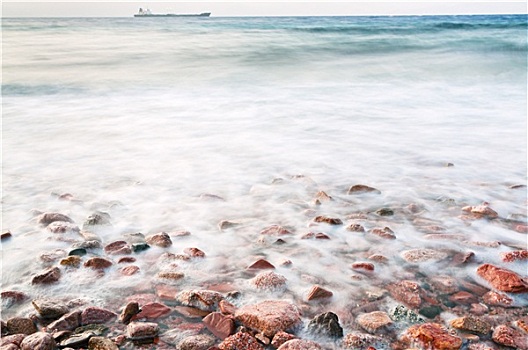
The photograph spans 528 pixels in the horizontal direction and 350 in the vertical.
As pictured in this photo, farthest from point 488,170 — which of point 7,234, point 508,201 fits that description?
point 7,234

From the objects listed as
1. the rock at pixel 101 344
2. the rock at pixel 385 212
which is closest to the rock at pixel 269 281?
the rock at pixel 101 344

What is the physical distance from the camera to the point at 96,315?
5.52 ft

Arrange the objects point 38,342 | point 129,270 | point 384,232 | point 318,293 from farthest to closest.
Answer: point 384,232, point 129,270, point 318,293, point 38,342

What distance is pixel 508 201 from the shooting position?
9.73 ft

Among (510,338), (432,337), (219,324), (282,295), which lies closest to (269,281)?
(282,295)

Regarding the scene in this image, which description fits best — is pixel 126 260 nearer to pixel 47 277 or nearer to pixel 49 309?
pixel 47 277

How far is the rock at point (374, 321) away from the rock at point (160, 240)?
100 cm

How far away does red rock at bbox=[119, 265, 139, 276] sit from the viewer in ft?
6.57

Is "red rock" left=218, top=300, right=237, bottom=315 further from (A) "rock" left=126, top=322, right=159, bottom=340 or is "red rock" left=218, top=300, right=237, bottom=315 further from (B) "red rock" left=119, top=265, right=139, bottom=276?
(B) "red rock" left=119, top=265, right=139, bottom=276

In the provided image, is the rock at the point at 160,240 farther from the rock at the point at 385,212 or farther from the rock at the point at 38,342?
the rock at the point at 385,212

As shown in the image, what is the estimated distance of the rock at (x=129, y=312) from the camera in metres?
1.68

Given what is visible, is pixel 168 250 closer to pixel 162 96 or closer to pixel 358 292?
pixel 358 292

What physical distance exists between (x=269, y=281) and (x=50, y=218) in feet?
4.33

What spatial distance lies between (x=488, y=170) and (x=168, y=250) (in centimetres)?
264
